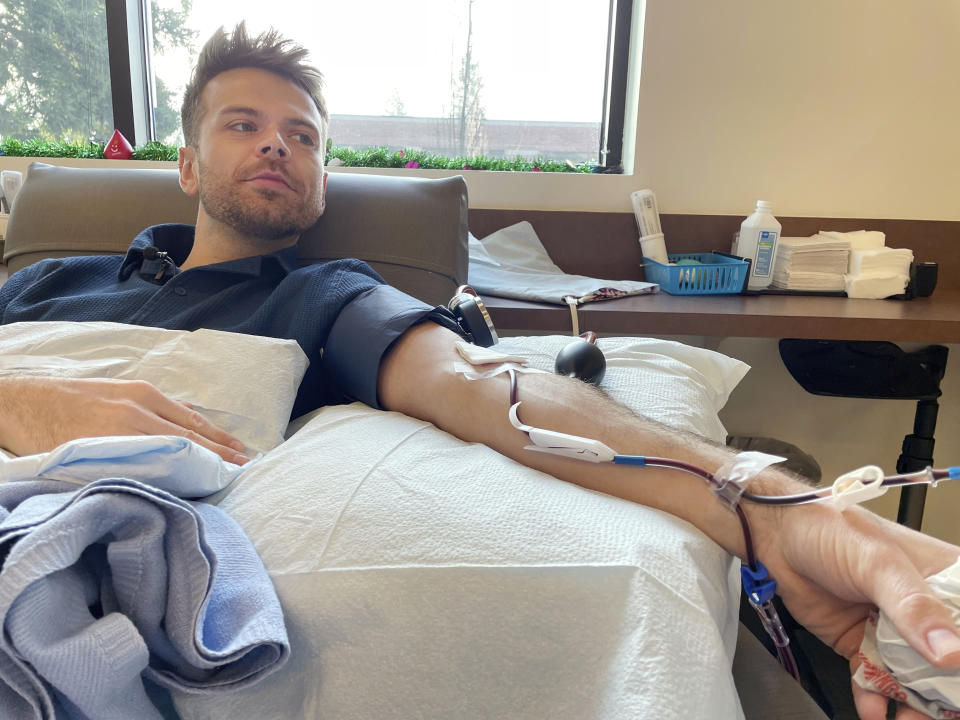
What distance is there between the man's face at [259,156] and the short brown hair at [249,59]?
2cm

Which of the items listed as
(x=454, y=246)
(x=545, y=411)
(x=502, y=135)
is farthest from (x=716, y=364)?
(x=502, y=135)

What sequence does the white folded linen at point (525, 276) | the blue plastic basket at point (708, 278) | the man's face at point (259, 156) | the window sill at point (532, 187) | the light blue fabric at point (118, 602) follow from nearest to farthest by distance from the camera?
1. the light blue fabric at point (118, 602)
2. the man's face at point (259, 156)
3. the white folded linen at point (525, 276)
4. the blue plastic basket at point (708, 278)
5. the window sill at point (532, 187)

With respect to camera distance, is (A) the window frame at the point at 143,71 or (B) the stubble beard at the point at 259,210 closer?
(B) the stubble beard at the point at 259,210

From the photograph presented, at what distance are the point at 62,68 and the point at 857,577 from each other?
2.50 metres

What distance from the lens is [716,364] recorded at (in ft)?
3.35

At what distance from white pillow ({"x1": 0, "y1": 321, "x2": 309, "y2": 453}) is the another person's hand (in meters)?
0.56

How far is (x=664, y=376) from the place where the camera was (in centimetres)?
92

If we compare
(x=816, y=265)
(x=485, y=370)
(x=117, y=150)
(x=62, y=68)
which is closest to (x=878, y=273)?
(x=816, y=265)

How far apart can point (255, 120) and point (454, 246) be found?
44cm

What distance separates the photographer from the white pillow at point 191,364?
0.79 m

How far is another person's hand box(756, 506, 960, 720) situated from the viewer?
0.45 meters

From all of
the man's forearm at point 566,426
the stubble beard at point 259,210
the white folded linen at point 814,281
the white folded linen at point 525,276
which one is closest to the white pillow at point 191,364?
the man's forearm at point 566,426

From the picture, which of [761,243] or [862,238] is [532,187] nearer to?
[761,243]

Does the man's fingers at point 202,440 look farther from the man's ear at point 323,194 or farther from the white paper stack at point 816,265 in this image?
the white paper stack at point 816,265
